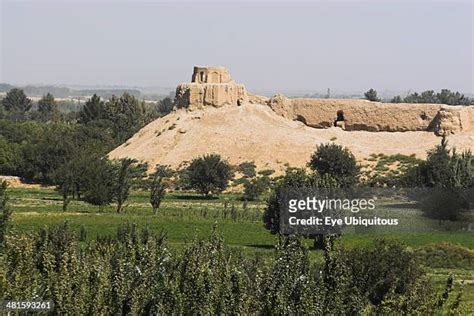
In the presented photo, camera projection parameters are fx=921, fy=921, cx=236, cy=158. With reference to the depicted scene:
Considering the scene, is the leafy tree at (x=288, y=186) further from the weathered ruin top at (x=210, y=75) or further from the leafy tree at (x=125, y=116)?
the leafy tree at (x=125, y=116)

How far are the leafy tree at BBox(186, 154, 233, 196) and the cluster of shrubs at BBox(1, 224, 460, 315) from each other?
96.9 feet

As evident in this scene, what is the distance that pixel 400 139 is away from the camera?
180 feet

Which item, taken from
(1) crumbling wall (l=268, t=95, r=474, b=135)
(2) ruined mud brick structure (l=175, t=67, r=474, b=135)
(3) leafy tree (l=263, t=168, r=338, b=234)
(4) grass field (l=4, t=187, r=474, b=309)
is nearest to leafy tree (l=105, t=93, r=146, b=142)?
(2) ruined mud brick structure (l=175, t=67, r=474, b=135)

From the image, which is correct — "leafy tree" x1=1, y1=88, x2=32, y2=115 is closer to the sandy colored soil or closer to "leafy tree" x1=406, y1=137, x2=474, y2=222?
the sandy colored soil

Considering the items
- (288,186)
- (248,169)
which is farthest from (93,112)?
(288,186)

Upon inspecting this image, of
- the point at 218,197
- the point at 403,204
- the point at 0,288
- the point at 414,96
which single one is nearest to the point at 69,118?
the point at 414,96

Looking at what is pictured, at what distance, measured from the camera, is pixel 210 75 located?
56.9 m

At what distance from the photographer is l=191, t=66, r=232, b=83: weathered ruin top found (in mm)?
57000

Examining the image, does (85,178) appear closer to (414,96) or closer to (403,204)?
(403,204)

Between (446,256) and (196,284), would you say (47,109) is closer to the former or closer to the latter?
(446,256)

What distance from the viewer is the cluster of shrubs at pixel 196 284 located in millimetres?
14164

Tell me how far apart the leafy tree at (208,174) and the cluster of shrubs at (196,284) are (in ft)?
96.9

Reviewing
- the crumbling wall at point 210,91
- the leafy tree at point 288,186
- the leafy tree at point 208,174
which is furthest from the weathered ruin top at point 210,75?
the leafy tree at point 288,186

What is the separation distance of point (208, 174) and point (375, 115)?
14346 millimetres
